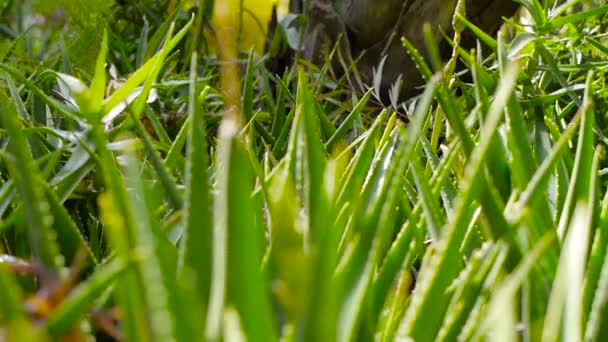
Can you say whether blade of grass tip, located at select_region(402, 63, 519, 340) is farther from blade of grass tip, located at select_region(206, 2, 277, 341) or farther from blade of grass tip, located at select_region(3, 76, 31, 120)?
blade of grass tip, located at select_region(3, 76, 31, 120)

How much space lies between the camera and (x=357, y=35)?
968 mm

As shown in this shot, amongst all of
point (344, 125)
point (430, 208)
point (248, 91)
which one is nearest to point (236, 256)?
point (430, 208)

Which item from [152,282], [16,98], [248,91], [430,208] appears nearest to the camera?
[152,282]

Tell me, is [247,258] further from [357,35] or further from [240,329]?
[357,35]

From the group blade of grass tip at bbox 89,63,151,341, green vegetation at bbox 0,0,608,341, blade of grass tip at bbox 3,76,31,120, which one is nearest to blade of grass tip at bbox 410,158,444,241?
green vegetation at bbox 0,0,608,341

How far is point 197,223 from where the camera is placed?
0.18m

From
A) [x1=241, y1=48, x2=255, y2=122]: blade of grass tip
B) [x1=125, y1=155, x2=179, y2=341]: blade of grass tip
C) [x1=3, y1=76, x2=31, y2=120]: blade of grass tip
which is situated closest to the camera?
[x1=125, y1=155, x2=179, y2=341]: blade of grass tip

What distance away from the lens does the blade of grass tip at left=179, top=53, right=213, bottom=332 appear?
180mm

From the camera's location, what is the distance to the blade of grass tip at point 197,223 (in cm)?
18

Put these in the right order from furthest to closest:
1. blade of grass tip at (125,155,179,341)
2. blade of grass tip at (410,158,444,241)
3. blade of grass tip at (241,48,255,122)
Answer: blade of grass tip at (241,48,255,122), blade of grass tip at (410,158,444,241), blade of grass tip at (125,155,179,341)

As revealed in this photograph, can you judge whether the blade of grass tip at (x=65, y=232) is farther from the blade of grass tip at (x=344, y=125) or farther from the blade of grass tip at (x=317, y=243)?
the blade of grass tip at (x=344, y=125)

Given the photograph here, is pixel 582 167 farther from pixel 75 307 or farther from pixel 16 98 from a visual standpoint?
pixel 16 98

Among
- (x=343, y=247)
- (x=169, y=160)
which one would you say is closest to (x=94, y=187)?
(x=169, y=160)

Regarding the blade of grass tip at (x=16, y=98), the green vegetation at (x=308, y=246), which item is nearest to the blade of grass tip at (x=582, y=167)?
the green vegetation at (x=308, y=246)
